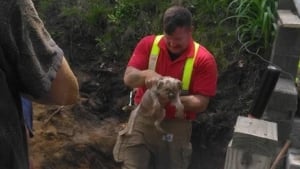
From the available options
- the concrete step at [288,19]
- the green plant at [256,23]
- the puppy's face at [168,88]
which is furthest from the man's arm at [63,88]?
the green plant at [256,23]

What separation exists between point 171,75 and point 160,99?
1.07ft

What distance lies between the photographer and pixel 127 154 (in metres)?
3.94

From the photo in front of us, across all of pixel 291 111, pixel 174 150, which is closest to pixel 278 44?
pixel 291 111

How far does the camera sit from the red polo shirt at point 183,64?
362cm

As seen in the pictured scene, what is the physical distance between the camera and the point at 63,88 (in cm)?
152

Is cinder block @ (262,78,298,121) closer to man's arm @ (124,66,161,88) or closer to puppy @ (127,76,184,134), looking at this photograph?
puppy @ (127,76,184,134)

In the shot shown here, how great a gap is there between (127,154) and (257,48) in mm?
2105

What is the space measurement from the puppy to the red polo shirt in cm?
19

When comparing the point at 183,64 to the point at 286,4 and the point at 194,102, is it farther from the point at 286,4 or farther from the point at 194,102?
the point at 286,4

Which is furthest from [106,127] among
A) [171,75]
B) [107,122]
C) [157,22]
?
[171,75]

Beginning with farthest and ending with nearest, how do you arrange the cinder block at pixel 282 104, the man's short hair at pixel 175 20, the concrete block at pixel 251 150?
the cinder block at pixel 282 104
the man's short hair at pixel 175 20
the concrete block at pixel 251 150

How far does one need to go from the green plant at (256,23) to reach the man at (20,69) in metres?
3.73

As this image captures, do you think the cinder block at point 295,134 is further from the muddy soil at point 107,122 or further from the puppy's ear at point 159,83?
the puppy's ear at point 159,83

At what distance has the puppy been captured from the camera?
10.8 feet
